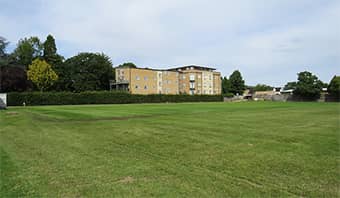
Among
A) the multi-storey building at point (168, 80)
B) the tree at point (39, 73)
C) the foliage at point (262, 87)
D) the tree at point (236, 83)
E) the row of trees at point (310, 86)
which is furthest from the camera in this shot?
the foliage at point (262, 87)

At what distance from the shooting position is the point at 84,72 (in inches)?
2564

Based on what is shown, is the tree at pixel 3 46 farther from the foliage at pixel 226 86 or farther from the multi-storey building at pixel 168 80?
the foliage at pixel 226 86

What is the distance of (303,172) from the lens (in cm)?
461

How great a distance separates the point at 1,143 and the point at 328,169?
9167 millimetres

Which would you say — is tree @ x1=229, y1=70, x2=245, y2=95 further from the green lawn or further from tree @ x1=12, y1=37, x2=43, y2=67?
the green lawn

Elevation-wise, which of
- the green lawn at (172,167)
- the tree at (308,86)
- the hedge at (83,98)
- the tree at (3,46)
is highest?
the tree at (3,46)

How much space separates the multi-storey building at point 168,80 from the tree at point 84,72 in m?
4.80

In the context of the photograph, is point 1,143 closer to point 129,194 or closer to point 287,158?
point 129,194

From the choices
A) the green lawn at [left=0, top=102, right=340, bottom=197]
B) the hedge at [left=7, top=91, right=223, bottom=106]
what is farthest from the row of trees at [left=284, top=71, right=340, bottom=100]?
the green lawn at [left=0, top=102, right=340, bottom=197]

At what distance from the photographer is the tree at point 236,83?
305ft

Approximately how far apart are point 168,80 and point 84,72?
2426 centimetres

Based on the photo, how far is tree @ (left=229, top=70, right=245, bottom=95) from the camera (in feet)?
305

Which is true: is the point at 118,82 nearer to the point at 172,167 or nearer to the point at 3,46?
the point at 3,46

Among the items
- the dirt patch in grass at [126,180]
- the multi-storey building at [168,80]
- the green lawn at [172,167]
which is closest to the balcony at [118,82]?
the multi-storey building at [168,80]
